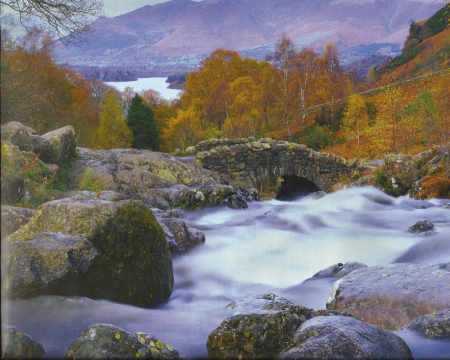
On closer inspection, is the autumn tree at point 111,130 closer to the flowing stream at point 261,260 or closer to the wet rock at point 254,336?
the flowing stream at point 261,260

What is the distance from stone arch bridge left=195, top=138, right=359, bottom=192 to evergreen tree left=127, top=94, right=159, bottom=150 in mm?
20476

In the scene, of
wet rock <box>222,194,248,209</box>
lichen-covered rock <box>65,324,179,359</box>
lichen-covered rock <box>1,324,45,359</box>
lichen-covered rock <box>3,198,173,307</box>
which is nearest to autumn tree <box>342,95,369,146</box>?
wet rock <box>222,194,248,209</box>

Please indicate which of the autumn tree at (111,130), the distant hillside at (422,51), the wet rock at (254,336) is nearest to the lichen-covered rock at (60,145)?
the wet rock at (254,336)

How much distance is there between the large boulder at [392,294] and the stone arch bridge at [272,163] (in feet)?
47.8

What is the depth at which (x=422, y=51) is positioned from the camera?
57.0m

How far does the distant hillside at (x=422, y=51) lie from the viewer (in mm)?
49969

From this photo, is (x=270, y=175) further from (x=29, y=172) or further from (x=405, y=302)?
(x=405, y=302)

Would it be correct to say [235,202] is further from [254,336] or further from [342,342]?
[342,342]

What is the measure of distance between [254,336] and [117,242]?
1.97 metres

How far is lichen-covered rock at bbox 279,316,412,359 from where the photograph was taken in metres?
2.66

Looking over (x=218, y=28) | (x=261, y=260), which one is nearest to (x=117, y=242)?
(x=261, y=260)

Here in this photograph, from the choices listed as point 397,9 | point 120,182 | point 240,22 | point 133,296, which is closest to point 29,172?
point 120,182

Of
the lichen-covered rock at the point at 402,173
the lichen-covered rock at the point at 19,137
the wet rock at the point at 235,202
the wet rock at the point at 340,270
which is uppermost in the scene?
the lichen-covered rock at the point at 19,137

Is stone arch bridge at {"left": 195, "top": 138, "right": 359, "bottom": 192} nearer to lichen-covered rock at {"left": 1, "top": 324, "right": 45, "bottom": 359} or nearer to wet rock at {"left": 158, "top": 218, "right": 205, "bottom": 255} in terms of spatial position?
wet rock at {"left": 158, "top": 218, "right": 205, "bottom": 255}
